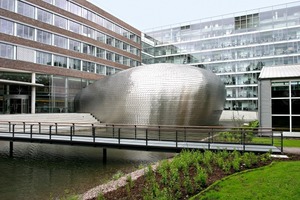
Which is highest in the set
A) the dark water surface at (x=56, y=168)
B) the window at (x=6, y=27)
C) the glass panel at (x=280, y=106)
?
the window at (x=6, y=27)

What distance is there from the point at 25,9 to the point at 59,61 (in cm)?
888

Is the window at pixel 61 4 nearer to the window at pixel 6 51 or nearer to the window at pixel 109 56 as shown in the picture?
the window at pixel 6 51

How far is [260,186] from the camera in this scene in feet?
24.9

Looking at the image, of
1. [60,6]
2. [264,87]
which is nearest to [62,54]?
[60,6]

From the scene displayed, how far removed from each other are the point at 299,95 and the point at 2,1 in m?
35.1

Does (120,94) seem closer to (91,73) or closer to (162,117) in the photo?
(162,117)

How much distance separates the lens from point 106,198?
8047 mm

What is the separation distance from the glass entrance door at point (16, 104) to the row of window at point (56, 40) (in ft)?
27.4

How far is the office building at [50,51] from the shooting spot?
35500 mm

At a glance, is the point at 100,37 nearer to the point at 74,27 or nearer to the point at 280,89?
the point at 74,27

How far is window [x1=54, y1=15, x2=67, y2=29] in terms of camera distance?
4244cm

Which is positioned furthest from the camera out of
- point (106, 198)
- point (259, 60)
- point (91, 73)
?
point (259, 60)

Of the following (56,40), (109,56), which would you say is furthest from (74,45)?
(109,56)

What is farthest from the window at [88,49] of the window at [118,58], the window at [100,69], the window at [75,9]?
the window at [118,58]
